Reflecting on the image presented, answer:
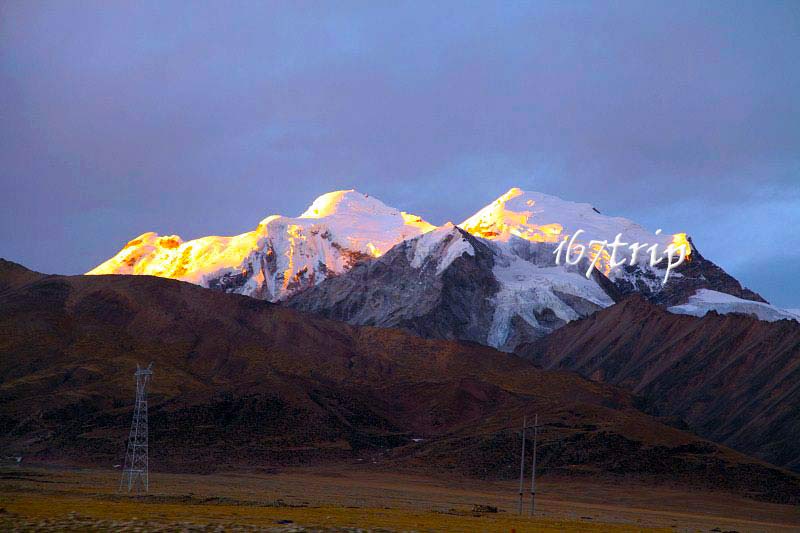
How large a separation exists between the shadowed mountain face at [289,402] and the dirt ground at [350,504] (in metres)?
9.14

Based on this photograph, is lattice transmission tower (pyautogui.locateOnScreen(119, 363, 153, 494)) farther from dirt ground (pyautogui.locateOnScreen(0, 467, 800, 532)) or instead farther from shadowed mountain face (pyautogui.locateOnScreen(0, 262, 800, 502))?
shadowed mountain face (pyautogui.locateOnScreen(0, 262, 800, 502))

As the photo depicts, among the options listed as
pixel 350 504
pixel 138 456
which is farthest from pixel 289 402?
pixel 350 504

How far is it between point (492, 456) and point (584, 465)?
11645mm

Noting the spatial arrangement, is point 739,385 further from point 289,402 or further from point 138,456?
point 138,456

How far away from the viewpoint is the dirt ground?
145ft

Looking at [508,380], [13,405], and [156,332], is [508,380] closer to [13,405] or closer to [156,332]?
[156,332]

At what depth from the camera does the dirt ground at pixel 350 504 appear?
44188mm

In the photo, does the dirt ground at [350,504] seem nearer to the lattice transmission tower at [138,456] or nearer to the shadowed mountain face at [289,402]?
the lattice transmission tower at [138,456]

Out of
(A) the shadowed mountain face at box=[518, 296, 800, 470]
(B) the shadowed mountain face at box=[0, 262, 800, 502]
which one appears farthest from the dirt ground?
(A) the shadowed mountain face at box=[518, 296, 800, 470]

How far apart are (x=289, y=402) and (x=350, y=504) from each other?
2910 inches

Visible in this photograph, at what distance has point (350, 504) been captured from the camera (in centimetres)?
7750

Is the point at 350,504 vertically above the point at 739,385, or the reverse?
the point at 739,385

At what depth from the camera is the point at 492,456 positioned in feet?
428

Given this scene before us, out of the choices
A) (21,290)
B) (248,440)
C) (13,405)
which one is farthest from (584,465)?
(21,290)
